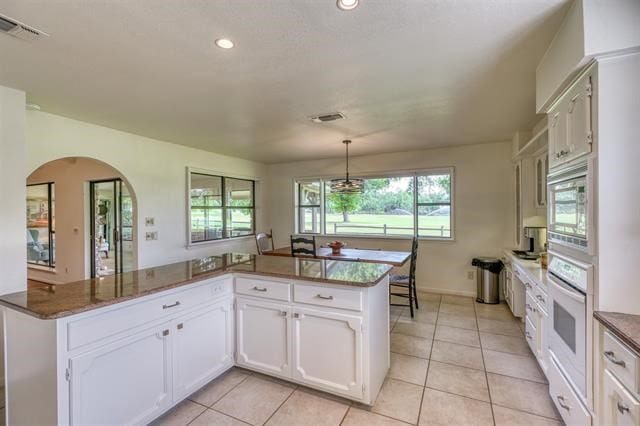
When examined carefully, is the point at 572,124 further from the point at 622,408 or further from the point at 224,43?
the point at 224,43

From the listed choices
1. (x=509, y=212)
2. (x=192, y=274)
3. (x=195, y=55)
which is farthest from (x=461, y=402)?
(x=509, y=212)

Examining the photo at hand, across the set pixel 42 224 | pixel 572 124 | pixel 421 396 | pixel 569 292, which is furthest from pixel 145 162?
pixel 569 292

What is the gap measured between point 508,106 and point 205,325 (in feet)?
11.6

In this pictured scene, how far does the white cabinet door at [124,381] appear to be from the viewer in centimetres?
156

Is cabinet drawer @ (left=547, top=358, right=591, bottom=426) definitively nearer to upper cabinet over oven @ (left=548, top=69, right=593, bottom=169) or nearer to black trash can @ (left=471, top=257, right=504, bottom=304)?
→ upper cabinet over oven @ (left=548, top=69, right=593, bottom=169)

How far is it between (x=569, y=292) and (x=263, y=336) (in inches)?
82.4

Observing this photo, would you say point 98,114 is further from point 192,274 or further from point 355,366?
point 355,366

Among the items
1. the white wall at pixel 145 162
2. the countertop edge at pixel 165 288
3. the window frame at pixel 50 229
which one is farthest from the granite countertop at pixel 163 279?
the window frame at pixel 50 229

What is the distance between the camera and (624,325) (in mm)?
1332

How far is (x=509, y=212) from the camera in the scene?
467cm

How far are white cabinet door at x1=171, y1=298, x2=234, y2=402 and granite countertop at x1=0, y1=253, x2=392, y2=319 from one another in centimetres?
30

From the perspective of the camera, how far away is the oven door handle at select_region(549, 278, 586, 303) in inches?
63.2

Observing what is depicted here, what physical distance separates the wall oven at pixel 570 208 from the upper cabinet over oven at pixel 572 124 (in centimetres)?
9

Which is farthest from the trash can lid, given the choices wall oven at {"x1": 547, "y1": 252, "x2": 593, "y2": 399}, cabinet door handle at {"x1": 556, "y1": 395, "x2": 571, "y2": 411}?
cabinet door handle at {"x1": 556, "y1": 395, "x2": 571, "y2": 411}
